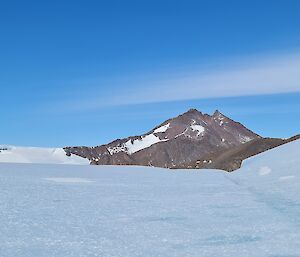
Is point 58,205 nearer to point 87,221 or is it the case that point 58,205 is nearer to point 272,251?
point 87,221

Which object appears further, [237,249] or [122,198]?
[122,198]

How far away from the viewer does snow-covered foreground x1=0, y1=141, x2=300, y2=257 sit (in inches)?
296

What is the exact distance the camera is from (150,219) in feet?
33.2

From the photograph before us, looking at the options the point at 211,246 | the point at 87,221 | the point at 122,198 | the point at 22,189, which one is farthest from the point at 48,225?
the point at 22,189

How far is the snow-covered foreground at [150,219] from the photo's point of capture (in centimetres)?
752

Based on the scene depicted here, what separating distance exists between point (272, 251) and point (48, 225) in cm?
436

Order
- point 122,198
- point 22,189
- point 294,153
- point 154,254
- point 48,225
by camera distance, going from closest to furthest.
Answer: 1. point 154,254
2. point 48,225
3. point 122,198
4. point 22,189
5. point 294,153

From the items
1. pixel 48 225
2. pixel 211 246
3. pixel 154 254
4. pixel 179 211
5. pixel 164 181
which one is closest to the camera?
pixel 154 254

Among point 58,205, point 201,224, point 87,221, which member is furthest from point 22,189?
point 201,224

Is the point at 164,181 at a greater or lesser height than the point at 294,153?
lesser

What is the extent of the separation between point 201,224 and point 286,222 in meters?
1.70

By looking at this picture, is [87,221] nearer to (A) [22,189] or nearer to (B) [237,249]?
(B) [237,249]

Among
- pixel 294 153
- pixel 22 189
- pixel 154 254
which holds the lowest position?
pixel 154 254

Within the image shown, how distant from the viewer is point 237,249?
24.7 ft
